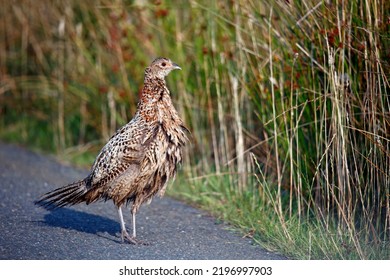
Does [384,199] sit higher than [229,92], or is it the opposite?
[229,92]

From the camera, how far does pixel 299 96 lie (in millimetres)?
6934

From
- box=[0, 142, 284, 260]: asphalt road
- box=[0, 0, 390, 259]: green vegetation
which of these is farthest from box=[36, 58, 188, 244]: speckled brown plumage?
box=[0, 0, 390, 259]: green vegetation

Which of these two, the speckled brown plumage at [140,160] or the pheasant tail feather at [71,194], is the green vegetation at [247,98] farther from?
the pheasant tail feather at [71,194]

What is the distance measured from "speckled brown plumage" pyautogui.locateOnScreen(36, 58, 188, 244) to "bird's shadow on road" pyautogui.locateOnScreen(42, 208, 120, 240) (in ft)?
1.04

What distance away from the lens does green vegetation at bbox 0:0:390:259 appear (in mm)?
6051

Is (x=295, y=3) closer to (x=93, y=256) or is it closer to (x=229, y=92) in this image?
(x=229, y=92)

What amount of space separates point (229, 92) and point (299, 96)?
135cm

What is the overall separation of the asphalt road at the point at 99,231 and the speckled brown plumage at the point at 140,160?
286 millimetres

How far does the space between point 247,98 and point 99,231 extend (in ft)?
7.31

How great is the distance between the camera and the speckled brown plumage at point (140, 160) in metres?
6.30

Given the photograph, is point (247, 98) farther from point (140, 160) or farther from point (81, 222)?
point (81, 222)

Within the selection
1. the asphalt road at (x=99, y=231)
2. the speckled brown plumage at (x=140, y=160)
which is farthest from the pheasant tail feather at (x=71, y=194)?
the asphalt road at (x=99, y=231)

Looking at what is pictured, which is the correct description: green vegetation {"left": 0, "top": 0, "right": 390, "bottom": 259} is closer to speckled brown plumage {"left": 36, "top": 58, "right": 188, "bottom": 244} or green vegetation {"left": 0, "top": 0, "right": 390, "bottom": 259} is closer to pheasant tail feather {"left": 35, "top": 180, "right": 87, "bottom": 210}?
speckled brown plumage {"left": 36, "top": 58, "right": 188, "bottom": 244}
